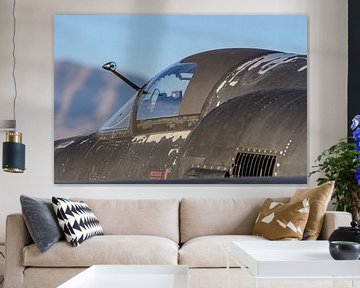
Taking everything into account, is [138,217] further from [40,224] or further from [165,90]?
[165,90]

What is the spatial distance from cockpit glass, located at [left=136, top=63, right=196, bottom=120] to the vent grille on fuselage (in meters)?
0.72

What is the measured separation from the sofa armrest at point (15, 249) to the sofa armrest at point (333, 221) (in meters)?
1.97

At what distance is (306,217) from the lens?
394 centimetres

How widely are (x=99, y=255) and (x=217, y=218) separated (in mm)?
1046

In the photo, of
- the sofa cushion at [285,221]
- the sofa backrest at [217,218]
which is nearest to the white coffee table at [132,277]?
the sofa cushion at [285,221]

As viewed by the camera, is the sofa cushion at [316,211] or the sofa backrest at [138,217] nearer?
the sofa cushion at [316,211]

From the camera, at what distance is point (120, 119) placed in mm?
5102

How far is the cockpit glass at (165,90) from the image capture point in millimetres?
5086

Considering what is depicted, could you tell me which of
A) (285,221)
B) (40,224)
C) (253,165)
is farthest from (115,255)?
(253,165)

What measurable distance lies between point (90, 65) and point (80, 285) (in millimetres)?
2769

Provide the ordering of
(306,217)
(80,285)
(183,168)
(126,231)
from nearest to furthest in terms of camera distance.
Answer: (80,285)
(306,217)
(126,231)
(183,168)

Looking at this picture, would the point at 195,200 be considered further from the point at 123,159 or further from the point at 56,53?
the point at 56,53

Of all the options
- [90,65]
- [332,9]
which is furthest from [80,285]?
[332,9]

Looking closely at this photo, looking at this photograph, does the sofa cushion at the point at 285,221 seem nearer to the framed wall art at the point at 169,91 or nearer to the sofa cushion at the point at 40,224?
the framed wall art at the point at 169,91
